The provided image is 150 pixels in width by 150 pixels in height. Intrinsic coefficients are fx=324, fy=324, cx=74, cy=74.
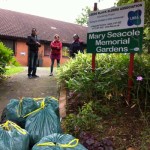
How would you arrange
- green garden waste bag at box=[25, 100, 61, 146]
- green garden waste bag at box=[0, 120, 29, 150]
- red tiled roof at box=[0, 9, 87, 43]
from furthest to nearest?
red tiled roof at box=[0, 9, 87, 43], green garden waste bag at box=[25, 100, 61, 146], green garden waste bag at box=[0, 120, 29, 150]

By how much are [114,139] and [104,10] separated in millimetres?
2664

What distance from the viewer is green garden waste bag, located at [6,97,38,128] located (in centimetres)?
441

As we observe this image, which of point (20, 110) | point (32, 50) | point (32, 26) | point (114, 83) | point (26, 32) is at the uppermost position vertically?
point (32, 26)

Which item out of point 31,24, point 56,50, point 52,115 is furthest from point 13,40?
point 52,115

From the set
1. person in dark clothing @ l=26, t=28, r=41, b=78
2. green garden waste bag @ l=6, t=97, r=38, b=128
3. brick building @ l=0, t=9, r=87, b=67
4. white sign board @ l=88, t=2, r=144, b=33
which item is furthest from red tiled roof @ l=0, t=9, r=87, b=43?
green garden waste bag @ l=6, t=97, r=38, b=128

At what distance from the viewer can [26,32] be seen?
28.3 m

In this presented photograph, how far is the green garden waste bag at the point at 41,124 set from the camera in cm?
393

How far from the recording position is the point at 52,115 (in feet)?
13.5

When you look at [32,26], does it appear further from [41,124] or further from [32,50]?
[41,124]

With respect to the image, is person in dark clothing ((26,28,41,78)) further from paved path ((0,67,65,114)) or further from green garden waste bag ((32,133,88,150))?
green garden waste bag ((32,133,88,150))

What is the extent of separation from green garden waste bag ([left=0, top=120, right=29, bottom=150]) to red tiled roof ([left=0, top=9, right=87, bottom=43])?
76.8 feet

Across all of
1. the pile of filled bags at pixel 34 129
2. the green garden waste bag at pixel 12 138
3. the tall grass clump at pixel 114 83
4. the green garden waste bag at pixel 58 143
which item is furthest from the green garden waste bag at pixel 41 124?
the tall grass clump at pixel 114 83

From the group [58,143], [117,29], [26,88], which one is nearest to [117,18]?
[117,29]

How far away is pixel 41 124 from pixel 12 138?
0.59m
